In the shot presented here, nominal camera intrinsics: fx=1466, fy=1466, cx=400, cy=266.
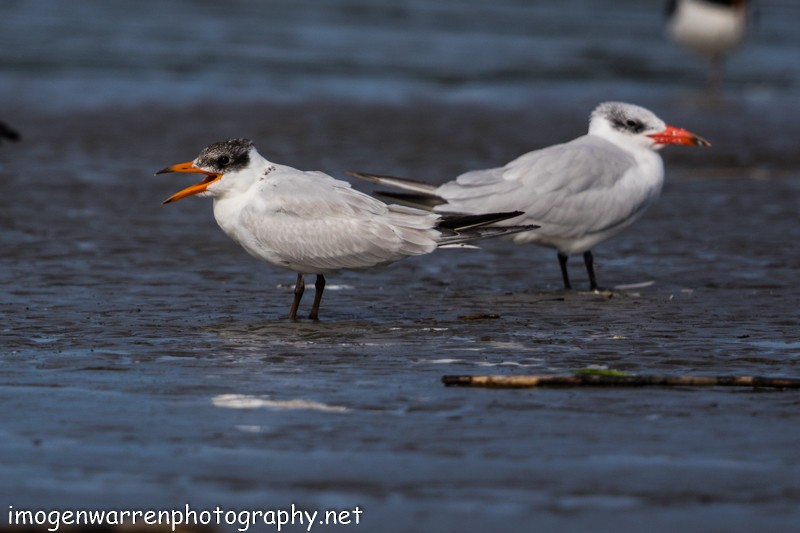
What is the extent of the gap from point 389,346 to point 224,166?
1.29 m

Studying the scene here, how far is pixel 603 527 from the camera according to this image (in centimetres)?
401

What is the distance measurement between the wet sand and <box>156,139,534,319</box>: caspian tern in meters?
0.32

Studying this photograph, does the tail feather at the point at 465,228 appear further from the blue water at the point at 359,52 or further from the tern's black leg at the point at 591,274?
the blue water at the point at 359,52

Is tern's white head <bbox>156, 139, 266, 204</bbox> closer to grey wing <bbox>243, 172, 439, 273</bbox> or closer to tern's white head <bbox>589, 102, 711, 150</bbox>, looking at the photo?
grey wing <bbox>243, 172, 439, 273</bbox>

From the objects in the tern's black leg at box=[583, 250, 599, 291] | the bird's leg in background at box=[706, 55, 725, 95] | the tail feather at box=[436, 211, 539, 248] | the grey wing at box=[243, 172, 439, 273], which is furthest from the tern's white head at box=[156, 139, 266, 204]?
the bird's leg in background at box=[706, 55, 725, 95]

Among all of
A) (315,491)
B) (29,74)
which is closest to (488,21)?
(29,74)

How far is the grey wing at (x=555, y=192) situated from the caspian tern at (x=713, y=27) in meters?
10.8

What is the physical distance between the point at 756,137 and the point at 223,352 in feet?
30.5

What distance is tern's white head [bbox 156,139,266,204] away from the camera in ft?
22.8

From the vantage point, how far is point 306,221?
695 centimetres

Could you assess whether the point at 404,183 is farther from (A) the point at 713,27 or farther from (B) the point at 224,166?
(A) the point at 713,27

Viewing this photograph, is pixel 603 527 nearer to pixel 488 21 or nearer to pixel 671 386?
pixel 671 386

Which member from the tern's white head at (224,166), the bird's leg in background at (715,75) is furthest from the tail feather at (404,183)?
the bird's leg in background at (715,75)

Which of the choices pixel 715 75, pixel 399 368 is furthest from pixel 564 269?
pixel 715 75
